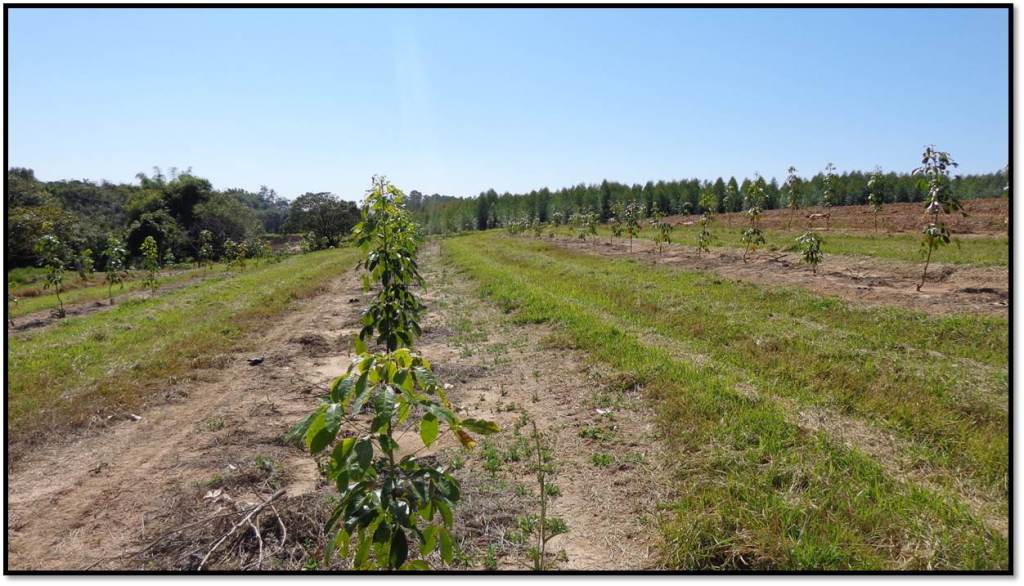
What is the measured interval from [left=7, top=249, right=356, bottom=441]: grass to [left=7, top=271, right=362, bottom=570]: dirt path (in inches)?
23.9

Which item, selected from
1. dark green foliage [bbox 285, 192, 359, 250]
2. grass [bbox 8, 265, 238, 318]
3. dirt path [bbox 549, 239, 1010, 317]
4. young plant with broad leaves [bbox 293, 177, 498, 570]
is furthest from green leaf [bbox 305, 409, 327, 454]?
dark green foliage [bbox 285, 192, 359, 250]

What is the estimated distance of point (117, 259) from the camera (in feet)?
69.5

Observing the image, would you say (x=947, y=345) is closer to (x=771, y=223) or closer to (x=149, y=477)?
(x=149, y=477)

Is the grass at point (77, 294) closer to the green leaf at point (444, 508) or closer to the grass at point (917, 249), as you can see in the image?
the green leaf at point (444, 508)

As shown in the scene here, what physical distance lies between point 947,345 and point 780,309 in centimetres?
420

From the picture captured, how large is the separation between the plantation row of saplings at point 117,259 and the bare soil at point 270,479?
11327mm

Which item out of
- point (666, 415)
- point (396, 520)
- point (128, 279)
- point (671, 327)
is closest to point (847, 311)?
point (671, 327)

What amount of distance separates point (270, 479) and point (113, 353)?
272 inches

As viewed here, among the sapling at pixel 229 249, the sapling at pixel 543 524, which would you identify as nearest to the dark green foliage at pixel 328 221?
the sapling at pixel 229 249

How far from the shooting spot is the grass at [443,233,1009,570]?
319 centimetres

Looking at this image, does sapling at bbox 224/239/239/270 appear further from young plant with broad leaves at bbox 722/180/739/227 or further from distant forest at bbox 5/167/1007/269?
young plant with broad leaves at bbox 722/180/739/227

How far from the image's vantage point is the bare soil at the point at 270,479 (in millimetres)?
3578

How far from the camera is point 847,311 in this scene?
28.9 feet

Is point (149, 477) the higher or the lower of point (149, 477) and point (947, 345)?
the lower
